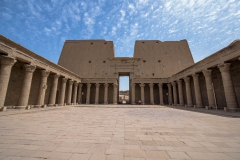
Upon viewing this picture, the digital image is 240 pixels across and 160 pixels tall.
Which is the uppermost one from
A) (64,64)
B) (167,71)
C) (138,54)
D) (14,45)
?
(138,54)

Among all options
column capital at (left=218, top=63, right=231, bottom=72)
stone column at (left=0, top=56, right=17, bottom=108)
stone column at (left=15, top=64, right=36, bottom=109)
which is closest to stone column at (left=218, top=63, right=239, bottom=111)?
column capital at (left=218, top=63, right=231, bottom=72)

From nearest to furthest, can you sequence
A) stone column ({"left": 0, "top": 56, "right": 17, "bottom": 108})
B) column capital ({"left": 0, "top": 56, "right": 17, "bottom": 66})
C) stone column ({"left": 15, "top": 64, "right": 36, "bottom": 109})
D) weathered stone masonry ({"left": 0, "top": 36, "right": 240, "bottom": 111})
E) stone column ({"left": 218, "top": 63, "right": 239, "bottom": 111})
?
stone column ({"left": 0, "top": 56, "right": 17, "bottom": 108}), column capital ({"left": 0, "top": 56, "right": 17, "bottom": 66}), stone column ({"left": 218, "top": 63, "right": 239, "bottom": 111}), stone column ({"left": 15, "top": 64, "right": 36, "bottom": 109}), weathered stone masonry ({"left": 0, "top": 36, "right": 240, "bottom": 111})

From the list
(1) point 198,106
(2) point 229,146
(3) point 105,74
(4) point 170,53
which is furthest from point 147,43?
(2) point 229,146

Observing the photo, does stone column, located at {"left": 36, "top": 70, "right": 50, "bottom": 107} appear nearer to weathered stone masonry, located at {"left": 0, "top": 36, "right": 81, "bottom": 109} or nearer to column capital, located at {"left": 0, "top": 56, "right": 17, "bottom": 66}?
weathered stone masonry, located at {"left": 0, "top": 36, "right": 81, "bottom": 109}

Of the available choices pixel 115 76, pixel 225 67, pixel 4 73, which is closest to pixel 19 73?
pixel 4 73

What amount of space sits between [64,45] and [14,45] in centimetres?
2365

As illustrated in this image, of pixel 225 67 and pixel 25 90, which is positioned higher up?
pixel 225 67

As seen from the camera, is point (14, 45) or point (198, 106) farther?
point (198, 106)

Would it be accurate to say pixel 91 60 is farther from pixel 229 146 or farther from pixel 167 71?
pixel 229 146

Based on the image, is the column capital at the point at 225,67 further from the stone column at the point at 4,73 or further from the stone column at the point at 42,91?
the stone column at the point at 4,73

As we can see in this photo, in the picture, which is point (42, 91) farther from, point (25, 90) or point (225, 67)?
point (225, 67)

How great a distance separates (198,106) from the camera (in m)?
13.1

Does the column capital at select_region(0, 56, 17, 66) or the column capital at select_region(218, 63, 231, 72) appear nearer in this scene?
the column capital at select_region(0, 56, 17, 66)

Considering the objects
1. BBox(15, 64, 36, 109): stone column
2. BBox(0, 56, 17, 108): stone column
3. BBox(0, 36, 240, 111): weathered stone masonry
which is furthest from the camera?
BBox(0, 36, 240, 111): weathered stone masonry
